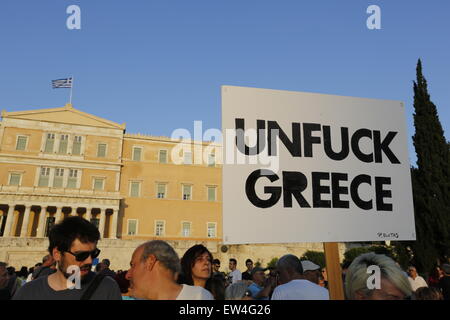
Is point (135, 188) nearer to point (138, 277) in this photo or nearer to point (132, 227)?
point (132, 227)

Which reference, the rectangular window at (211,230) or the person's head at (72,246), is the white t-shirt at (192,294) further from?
the rectangular window at (211,230)

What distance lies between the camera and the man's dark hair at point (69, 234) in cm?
231

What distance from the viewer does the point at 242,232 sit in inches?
97.7

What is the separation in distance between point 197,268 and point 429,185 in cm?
1558

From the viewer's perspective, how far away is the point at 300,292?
3.05 meters

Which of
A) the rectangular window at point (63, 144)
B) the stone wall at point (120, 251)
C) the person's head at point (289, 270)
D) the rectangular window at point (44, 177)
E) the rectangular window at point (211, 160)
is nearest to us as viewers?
the person's head at point (289, 270)

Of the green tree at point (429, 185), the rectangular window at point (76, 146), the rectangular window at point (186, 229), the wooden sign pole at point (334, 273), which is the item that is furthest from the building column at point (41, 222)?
the wooden sign pole at point (334, 273)

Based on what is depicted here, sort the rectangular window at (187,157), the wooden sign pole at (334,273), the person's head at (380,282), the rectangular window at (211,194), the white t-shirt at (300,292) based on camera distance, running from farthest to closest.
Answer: the rectangular window at (187,157) < the rectangular window at (211,194) < the white t-shirt at (300,292) < the wooden sign pole at (334,273) < the person's head at (380,282)

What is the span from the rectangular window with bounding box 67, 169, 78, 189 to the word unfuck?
35189 millimetres

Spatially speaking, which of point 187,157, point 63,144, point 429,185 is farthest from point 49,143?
point 429,185

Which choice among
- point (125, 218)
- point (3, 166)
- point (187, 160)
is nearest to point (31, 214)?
point (3, 166)

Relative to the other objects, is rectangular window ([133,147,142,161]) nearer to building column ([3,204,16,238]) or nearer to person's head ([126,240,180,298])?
building column ([3,204,16,238])

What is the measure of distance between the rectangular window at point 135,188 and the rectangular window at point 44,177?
319 inches
